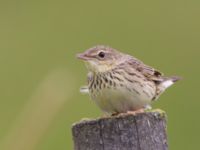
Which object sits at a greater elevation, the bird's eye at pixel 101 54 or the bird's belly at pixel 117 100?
the bird's eye at pixel 101 54

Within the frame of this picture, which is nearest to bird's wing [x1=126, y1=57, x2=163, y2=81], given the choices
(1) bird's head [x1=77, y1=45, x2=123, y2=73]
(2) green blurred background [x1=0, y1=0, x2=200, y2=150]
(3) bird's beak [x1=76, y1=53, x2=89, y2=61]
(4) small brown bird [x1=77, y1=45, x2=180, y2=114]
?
(4) small brown bird [x1=77, y1=45, x2=180, y2=114]

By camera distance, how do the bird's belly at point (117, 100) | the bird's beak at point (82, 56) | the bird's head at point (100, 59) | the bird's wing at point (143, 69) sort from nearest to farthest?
the bird's belly at point (117, 100)
the bird's beak at point (82, 56)
the bird's head at point (100, 59)
the bird's wing at point (143, 69)

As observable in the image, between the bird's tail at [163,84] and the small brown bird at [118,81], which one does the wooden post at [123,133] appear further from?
the bird's tail at [163,84]

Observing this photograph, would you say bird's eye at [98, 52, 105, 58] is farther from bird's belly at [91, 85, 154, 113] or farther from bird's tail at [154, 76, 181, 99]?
bird's tail at [154, 76, 181, 99]

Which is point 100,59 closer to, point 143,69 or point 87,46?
point 143,69

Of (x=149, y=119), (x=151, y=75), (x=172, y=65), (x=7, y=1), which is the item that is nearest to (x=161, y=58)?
(x=172, y=65)

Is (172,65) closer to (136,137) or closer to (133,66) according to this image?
(133,66)

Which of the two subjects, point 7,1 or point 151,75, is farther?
point 7,1

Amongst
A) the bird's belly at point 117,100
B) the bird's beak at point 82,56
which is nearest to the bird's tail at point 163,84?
the bird's belly at point 117,100
